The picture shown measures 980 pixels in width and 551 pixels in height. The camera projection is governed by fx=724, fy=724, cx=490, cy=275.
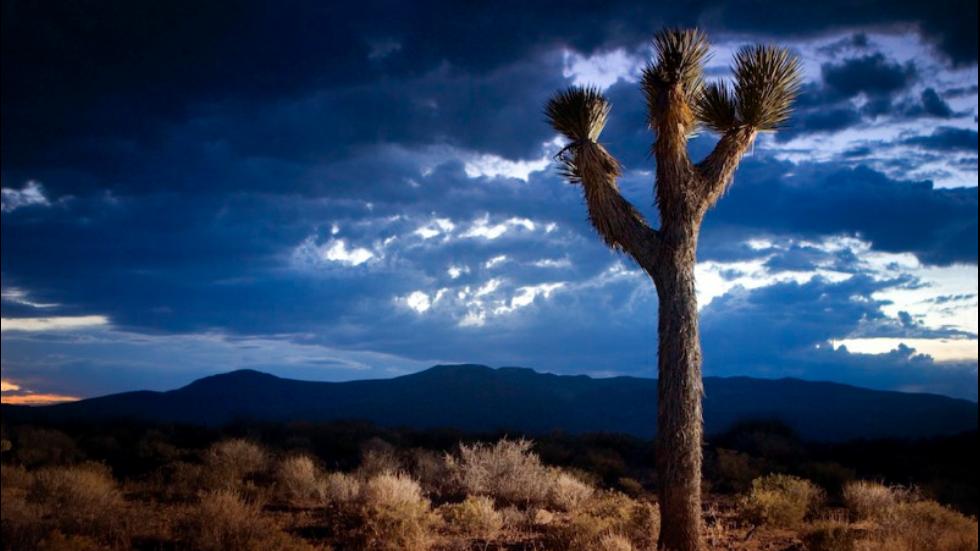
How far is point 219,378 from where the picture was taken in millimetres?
65062

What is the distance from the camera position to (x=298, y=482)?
15617 mm

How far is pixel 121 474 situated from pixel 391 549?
34.5 ft

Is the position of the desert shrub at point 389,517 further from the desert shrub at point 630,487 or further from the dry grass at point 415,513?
the desert shrub at point 630,487

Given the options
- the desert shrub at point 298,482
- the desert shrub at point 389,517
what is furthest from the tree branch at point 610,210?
the desert shrub at point 298,482

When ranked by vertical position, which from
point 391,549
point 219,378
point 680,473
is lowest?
point 391,549

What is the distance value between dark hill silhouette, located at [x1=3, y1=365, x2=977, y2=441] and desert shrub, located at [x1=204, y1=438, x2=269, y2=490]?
1226 inches

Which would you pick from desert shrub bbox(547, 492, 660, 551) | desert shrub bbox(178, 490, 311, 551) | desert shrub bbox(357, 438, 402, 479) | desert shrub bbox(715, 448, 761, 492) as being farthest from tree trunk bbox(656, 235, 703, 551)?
desert shrub bbox(715, 448, 761, 492)

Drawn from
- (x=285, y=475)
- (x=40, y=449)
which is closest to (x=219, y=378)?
(x=40, y=449)

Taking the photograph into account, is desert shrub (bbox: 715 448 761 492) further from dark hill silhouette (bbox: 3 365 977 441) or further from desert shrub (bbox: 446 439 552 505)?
dark hill silhouette (bbox: 3 365 977 441)

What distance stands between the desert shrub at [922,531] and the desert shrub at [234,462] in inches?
485

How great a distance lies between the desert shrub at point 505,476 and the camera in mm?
14851

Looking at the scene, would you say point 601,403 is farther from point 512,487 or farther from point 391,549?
point 391,549

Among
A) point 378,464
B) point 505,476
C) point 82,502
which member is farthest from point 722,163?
point 82,502

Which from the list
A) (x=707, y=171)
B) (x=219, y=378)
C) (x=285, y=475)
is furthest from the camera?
(x=219, y=378)
